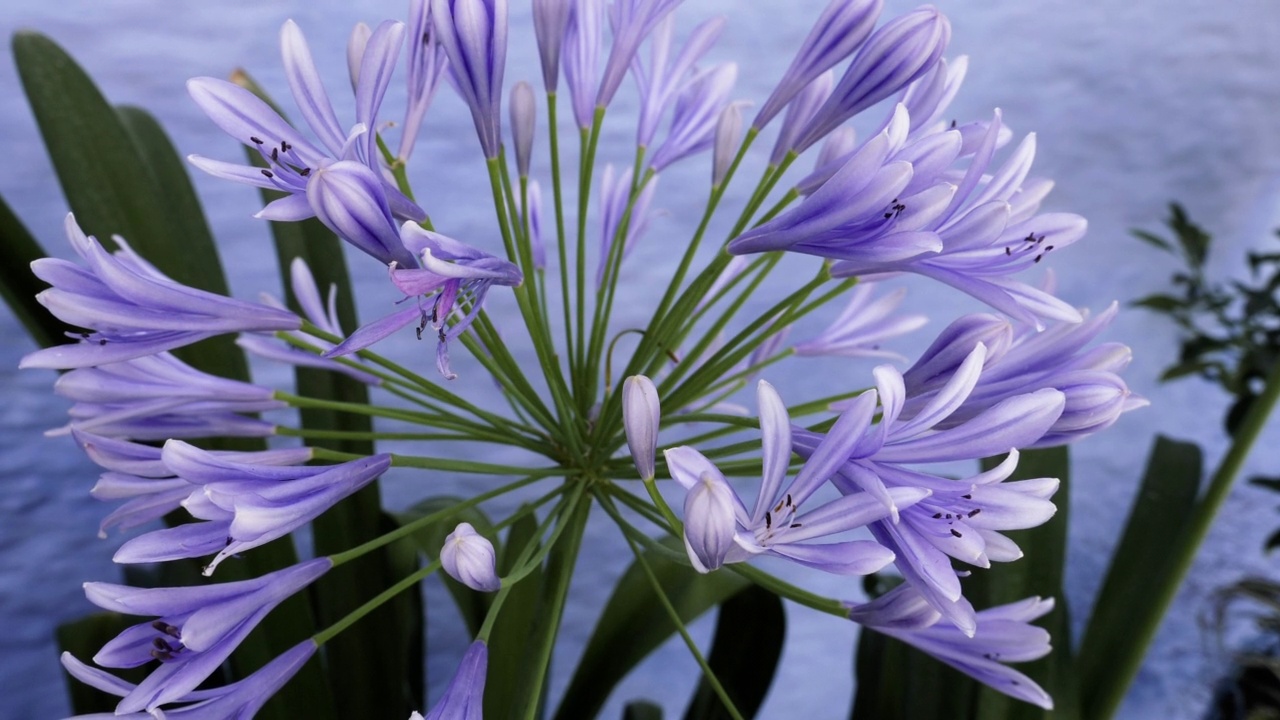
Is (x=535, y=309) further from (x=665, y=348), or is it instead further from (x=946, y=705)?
(x=946, y=705)

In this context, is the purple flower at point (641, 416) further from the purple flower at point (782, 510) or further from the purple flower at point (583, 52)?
the purple flower at point (583, 52)

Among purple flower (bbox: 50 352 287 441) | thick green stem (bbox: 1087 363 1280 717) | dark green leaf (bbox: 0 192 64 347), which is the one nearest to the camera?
purple flower (bbox: 50 352 287 441)

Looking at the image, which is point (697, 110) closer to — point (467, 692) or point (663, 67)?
point (663, 67)

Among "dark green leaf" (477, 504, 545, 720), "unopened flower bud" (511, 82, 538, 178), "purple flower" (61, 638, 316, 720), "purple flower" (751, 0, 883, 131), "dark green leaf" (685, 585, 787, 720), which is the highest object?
"purple flower" (751, 0, 883, 131)

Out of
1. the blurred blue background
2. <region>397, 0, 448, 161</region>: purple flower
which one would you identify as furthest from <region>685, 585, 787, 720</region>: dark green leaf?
<region>397, 0, 448, 161</region>: purple flower

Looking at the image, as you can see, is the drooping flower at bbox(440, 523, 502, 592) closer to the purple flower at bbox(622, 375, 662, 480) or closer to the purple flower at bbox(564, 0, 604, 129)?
the purple flower at bbox(622, 375, 662, 480)

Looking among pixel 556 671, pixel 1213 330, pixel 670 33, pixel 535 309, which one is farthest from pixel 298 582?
pixel 1213 330
